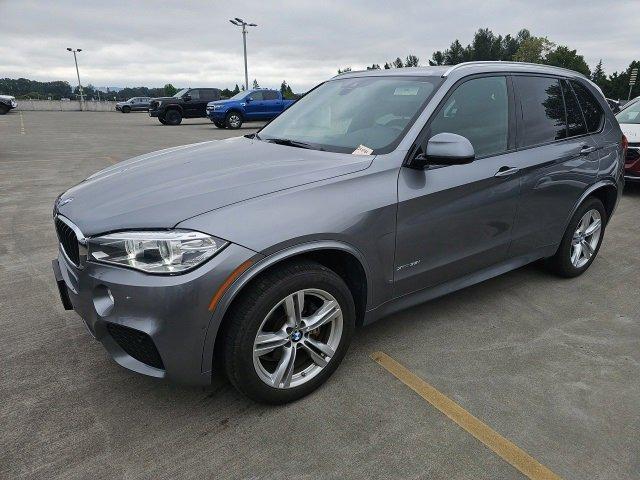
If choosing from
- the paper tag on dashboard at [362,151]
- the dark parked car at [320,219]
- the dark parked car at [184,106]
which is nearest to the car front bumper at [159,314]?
the dark parked car at [320,219]

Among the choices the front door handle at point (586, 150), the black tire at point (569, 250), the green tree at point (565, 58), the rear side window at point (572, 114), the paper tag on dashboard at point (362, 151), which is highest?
the green tree at point (565, 58)

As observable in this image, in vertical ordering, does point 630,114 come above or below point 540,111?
below

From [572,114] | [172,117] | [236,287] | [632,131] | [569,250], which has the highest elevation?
[572,114]

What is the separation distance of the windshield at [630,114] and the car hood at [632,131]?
28 centimetres

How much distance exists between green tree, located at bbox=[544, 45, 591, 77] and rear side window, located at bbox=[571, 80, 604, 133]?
279 ft

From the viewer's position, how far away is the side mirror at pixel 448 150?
260 cm

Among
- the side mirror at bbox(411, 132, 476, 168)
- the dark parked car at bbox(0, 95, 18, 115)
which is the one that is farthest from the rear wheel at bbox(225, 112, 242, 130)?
the dark parked car at bbox(0, 95, 18, 115)

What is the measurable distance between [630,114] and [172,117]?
21143 mm

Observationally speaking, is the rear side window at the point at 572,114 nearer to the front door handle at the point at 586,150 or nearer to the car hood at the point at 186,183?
the front door handle at the point at 586,150

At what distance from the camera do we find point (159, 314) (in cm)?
204

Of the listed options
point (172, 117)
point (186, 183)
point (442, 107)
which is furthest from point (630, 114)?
point (172, 117)

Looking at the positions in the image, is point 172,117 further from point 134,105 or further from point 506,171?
point 506,171

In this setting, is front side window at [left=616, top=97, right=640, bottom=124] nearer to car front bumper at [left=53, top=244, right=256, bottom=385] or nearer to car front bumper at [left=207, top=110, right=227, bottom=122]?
car front bumper at [left=53, top=244, right=256, bottom=385]

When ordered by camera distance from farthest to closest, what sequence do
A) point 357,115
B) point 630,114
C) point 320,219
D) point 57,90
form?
1. point 57,90
2. point 630,114
3. point 357,115
4. point 320,219
